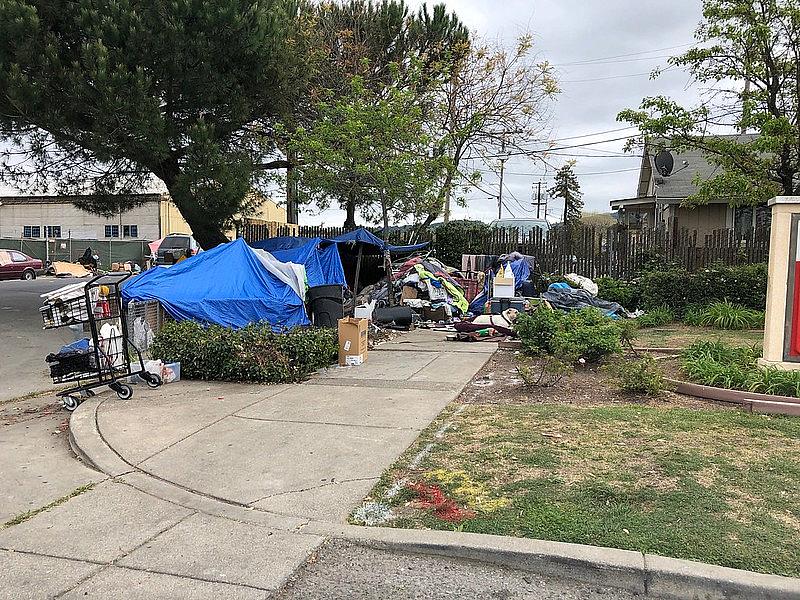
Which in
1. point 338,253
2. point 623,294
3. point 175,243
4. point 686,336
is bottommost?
point 686,336

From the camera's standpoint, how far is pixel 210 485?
5035mm

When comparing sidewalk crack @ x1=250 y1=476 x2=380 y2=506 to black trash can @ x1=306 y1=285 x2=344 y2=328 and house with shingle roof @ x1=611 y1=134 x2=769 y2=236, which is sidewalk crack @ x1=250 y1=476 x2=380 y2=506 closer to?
black trash can @ x1=306 y1=285 x2=344 y2=328

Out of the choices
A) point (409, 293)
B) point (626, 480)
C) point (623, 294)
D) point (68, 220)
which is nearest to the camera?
point (626, 480)

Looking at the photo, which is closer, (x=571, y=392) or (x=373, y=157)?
(x=571, y=392)

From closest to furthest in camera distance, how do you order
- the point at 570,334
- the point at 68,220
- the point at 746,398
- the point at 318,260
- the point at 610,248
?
the point at 746,398 < the point at 570,334 < the point at 318,260 < the point at 610,248 < the point at 68,220

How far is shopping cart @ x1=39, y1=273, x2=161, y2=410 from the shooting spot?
7.71m

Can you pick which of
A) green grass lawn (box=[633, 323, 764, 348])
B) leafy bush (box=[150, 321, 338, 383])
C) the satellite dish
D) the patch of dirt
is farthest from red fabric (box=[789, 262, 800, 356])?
the satellite dish

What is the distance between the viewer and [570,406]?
7.06 m

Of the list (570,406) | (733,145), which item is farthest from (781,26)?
(570,406)

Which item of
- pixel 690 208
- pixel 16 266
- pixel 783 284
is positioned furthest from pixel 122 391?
pixel 16 266

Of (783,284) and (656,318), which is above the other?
(783,284)

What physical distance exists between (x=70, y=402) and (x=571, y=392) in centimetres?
563

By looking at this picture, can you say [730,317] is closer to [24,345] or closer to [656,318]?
[656,318]

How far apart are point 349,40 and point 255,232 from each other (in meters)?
6.71
